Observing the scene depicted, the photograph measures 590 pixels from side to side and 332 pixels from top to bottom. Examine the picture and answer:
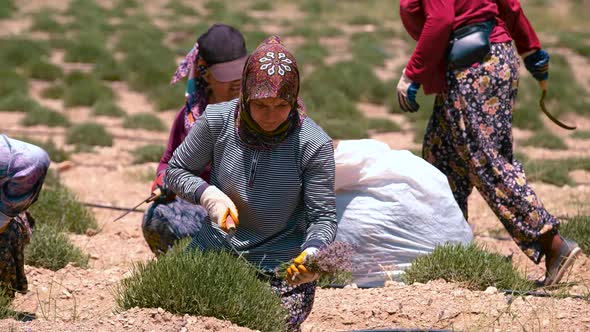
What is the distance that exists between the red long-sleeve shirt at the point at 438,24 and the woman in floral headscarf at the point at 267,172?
4.08 ft

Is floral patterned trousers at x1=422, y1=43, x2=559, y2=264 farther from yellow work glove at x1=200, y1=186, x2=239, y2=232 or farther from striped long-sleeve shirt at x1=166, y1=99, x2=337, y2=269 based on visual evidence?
yellow work glove at x1=200, y1=186, x2=239, y2=232

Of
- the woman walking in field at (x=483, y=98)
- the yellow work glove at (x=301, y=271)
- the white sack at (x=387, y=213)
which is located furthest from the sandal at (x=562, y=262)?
the yellow work glove at (x=301, y=271)

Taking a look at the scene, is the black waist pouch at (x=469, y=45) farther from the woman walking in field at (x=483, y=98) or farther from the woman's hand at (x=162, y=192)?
the woman's hand at (x=162, y=192)

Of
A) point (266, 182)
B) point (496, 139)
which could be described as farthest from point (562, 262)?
point (266, 182)

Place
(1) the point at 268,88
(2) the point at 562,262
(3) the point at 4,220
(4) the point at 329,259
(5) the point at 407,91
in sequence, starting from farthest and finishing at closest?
(5) the point at 407,91 < (2) the point at 562,262 < (3) the point at 4,220 < (1) the point at 268,88 < (4) the point at 329,259

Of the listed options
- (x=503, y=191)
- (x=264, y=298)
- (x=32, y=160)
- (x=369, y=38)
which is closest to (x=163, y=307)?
(x=264, y=298)

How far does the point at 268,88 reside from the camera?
10.5 ft

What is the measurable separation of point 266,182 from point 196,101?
1420mm

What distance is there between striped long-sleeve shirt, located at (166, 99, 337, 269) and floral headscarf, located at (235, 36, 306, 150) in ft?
0.12

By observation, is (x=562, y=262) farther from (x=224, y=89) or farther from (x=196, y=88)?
(x=196, y=88)

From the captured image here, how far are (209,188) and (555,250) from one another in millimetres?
1956

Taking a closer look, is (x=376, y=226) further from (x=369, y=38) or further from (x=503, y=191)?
(x=369, y=38)

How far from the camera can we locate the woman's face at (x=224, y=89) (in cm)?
463

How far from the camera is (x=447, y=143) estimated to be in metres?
4.82
